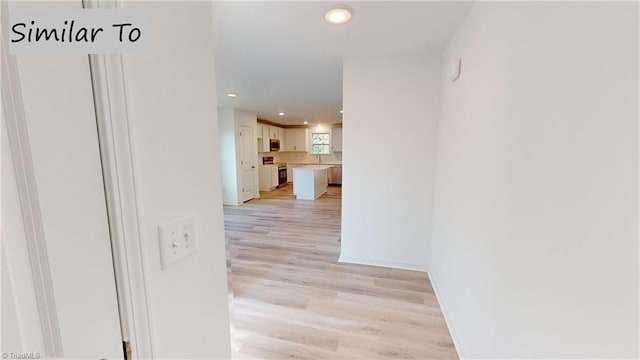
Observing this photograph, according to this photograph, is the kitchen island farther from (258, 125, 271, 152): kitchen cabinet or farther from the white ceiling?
the white ceiling

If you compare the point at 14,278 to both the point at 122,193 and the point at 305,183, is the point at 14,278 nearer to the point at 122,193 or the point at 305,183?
the point at 122,193

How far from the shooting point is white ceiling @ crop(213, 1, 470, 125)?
169 cm

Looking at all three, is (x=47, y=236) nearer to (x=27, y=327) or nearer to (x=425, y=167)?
(x=27, y=327)

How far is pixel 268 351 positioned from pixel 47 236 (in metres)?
1.67

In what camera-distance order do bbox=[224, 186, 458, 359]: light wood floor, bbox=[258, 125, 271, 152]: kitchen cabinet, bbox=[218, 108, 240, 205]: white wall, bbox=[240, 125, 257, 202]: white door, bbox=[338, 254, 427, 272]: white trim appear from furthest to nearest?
bbox=[258, 125, 271, 152]: kitchen cabinet, bbox=[240, 125, 257, 202]: white door, bbox=[218, 108, 240, 205]: white wall, bbox=[338, 254, 427, 272]: white trim, bbox=[224, 186, 458, 359]: light wood floor

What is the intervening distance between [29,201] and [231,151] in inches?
232

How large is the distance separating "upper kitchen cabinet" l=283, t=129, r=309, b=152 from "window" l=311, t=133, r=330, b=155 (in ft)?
0.82

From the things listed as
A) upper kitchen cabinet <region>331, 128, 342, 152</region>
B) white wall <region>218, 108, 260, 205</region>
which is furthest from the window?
white wall <region>218, 108, 260, 205</region>

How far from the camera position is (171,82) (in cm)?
61

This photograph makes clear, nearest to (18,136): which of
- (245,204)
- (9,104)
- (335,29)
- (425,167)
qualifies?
(9,104)

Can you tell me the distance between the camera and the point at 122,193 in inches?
19.8

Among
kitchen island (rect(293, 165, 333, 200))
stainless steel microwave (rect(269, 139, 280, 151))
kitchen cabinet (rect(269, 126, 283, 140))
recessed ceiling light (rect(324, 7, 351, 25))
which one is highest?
recessed ceiling light (rect(324, 7, 351, 25))

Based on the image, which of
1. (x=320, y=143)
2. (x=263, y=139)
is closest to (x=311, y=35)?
(x=263, y=139)

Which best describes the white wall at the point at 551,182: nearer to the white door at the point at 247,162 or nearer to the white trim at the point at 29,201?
the white trim at the point at 29,201
